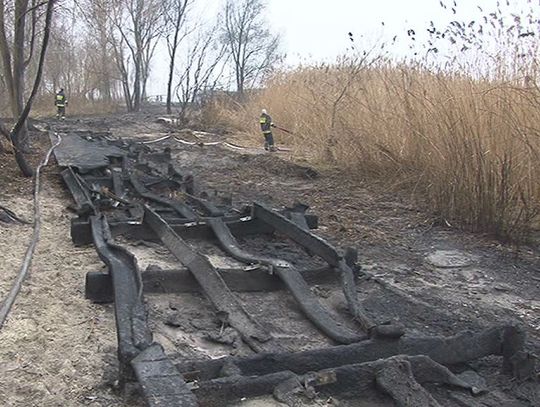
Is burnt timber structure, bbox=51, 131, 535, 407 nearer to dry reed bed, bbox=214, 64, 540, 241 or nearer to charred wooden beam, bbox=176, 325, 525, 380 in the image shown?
charred wooden beam, bbox=176, 325, 525, 380

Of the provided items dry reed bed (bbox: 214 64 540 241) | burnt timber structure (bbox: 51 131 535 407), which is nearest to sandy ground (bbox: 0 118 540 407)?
burnt timber structure (bbox: 51 131 535 407)

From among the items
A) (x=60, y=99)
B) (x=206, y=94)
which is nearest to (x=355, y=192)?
(x=206, y=94)

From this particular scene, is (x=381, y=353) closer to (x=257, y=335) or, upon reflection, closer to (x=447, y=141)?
(x=257, y=335)

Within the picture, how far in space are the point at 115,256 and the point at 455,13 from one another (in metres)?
4.24

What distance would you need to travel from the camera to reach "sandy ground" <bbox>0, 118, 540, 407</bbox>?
7.70 feet

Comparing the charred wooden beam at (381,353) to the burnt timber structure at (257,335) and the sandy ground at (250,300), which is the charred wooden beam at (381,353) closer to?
the burnt timber structure at (257,335)

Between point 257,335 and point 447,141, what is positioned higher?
point 447,141

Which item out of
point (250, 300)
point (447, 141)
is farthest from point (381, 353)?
point (447, 141)

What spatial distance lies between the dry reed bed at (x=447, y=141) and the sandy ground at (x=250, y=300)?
0.30m

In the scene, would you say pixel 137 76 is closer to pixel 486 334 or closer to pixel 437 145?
pixel 437 145

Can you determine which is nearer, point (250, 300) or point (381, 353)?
point (381, 353)

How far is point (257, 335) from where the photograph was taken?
271 cm

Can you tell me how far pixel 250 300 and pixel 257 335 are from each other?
0.58 m

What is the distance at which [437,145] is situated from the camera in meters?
5.84
